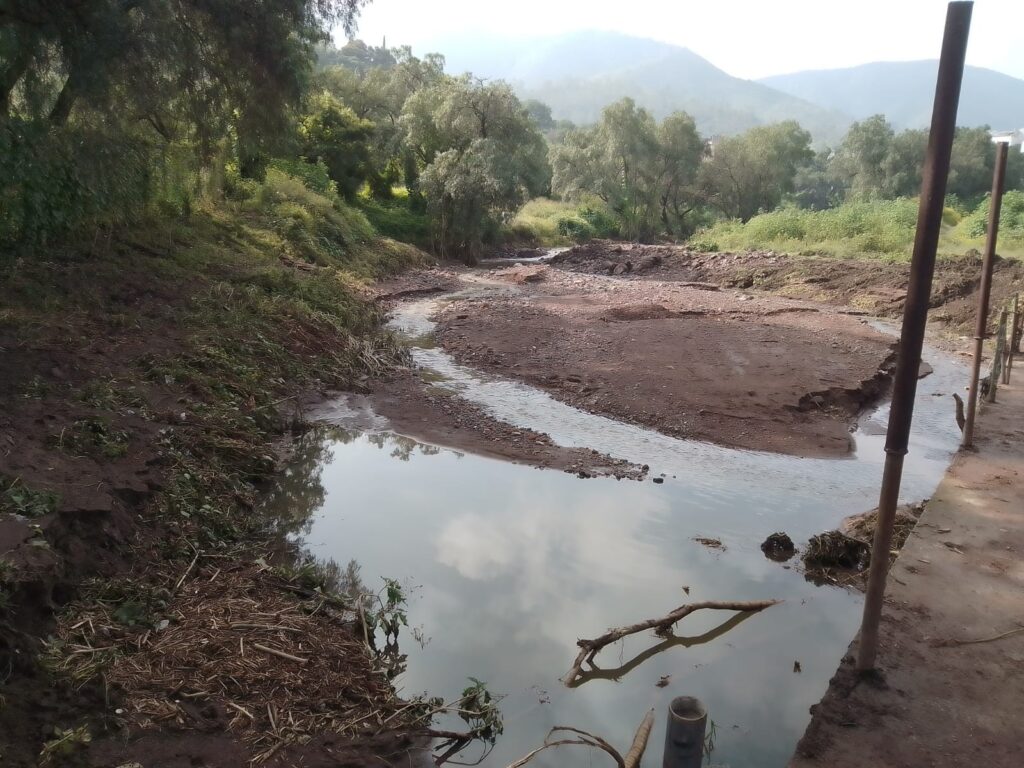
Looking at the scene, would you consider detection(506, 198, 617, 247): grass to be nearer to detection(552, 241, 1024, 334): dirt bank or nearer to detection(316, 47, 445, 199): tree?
detection(552, 241, 1024, 334): dirt bank

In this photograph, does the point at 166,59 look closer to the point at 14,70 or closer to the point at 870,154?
the point at 14,70

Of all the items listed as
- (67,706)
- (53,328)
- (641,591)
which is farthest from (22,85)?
(641,591)

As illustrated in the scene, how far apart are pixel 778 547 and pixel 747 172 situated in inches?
1813

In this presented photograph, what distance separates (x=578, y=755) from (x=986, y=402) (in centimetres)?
1022

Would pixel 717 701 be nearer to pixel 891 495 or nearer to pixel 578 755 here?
pixel 578 755

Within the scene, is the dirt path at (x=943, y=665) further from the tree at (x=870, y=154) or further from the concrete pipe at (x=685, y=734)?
the tree at (x=870, y=154)

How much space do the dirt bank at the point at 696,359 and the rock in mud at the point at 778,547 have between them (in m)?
3.22

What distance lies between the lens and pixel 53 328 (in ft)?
29.7

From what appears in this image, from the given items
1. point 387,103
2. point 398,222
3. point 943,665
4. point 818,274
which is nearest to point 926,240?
point 943,665

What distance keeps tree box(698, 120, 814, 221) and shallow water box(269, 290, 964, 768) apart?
133 feet

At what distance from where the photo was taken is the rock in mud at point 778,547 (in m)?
7.09

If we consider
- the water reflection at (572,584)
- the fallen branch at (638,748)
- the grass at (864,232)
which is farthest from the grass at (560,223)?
the fallen branch at (638,748)

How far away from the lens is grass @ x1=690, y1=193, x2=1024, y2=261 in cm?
2817

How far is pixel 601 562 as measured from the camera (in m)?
6.96
